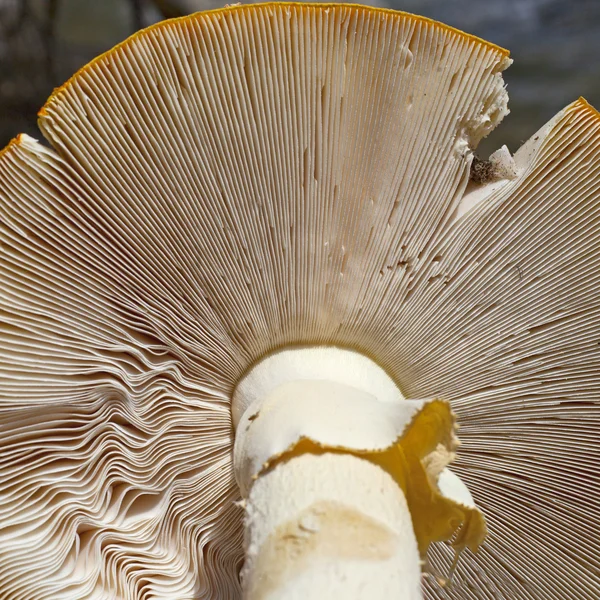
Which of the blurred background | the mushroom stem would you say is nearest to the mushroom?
the mushroom stem

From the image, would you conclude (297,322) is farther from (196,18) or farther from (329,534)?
(196,18)

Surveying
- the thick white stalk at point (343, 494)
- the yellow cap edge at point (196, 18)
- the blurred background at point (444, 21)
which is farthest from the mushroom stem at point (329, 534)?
the blurred background at point (444, 21)

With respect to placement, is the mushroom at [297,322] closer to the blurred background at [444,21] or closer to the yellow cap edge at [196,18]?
the yellow cap edge at [196,18]

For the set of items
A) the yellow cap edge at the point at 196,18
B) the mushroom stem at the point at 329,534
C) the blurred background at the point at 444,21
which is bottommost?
the mushroom stem at the point at 329,534

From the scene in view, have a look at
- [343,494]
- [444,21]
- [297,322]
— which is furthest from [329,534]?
[444,21]

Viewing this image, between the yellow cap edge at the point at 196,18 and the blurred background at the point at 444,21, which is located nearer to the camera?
the yellow cap edge at the point at 196,18

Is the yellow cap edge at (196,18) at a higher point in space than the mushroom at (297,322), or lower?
higher

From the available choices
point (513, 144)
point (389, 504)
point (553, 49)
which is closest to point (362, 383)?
point (389, 504)

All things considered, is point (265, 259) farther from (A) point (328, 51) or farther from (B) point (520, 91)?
(B) point (520, 91)
